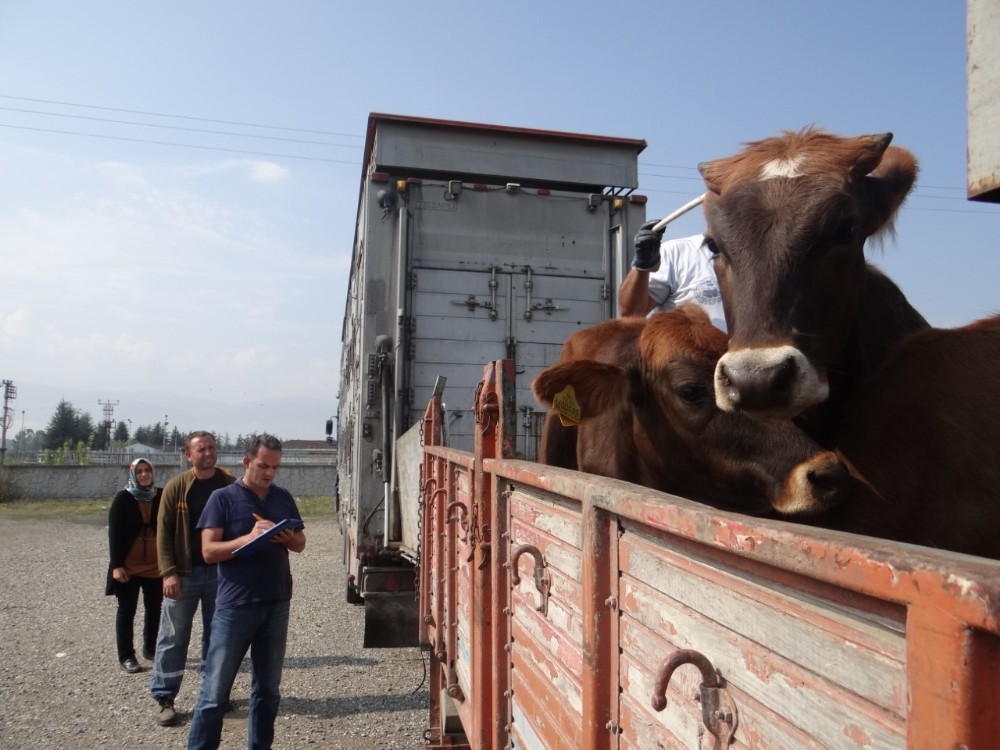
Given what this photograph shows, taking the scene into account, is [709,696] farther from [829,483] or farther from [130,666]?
[130,666]

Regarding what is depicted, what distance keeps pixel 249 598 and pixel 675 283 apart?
128 inches

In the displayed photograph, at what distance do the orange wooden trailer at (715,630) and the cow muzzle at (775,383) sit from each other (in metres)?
0.61

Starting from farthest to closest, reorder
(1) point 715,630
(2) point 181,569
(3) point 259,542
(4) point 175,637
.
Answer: (2) point 181,569
(4) point 175,637
(3) point 259,542
(1) point 715,630

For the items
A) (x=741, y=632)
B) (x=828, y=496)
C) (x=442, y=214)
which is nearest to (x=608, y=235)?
(x=442, y=214)

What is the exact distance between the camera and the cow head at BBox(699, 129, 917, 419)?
7.06 ft

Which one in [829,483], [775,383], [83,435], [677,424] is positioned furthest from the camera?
[83,435]

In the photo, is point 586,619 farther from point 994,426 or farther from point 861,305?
point 861,305

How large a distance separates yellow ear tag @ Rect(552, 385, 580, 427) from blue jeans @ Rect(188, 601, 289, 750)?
2594 millimetres

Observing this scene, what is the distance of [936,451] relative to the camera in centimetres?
210

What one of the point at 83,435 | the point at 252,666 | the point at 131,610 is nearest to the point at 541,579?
the point at 252,666

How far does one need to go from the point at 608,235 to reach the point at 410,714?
4.37m

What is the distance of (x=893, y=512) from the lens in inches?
83.0

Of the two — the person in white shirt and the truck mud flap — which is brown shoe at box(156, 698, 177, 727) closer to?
the truck mud flap

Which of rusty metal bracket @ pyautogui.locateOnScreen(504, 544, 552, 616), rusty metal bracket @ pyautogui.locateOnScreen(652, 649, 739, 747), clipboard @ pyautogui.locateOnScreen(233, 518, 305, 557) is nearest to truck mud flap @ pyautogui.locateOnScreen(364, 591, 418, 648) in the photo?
clipboard @ pyautogui.locateOnScreen(233, 518, 305, 557)
